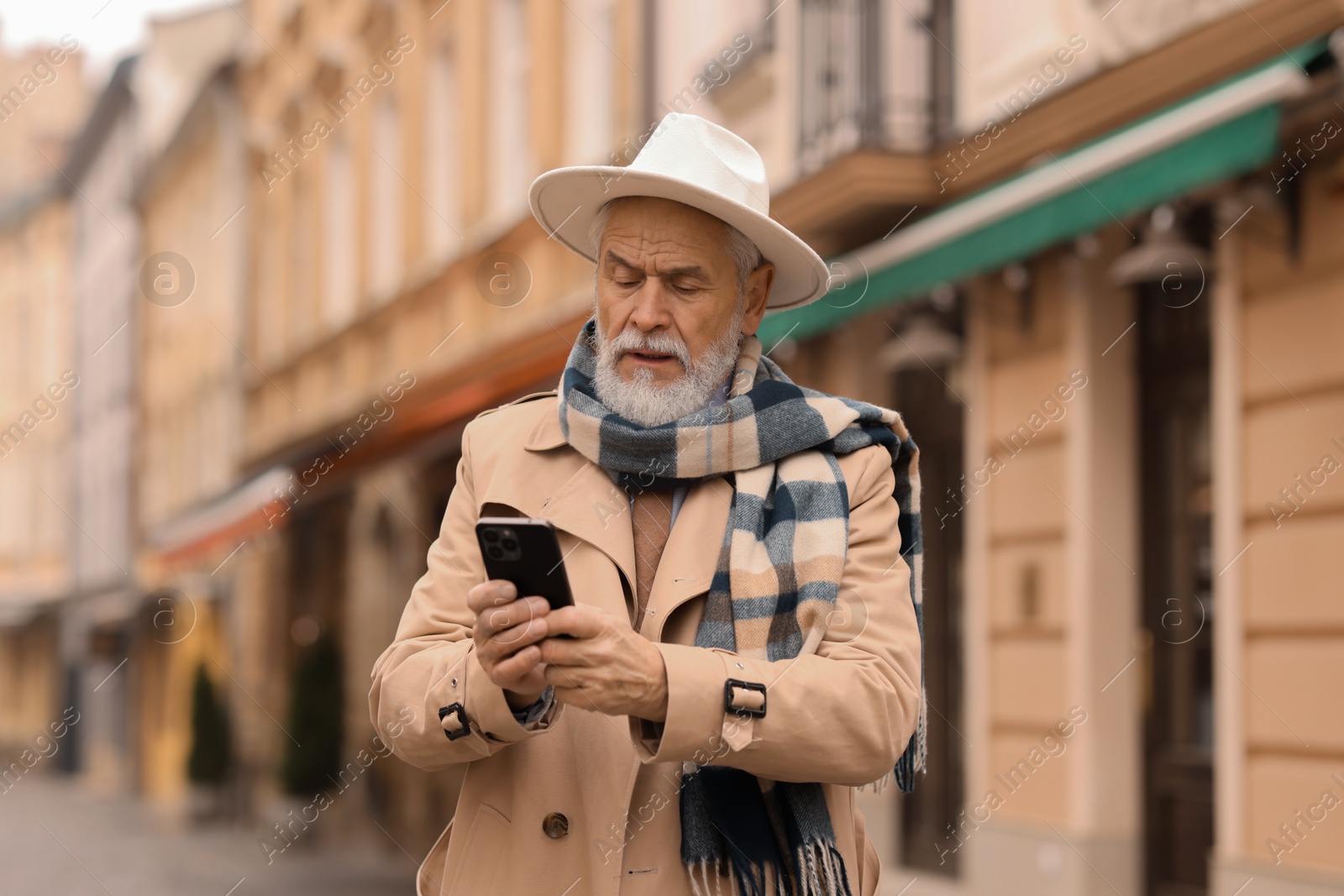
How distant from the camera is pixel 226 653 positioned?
24.4 meters

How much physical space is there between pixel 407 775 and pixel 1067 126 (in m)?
10.5

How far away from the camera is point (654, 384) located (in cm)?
255

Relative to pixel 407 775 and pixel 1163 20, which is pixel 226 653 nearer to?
pixel 407 775

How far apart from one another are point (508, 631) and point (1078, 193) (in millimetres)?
5058

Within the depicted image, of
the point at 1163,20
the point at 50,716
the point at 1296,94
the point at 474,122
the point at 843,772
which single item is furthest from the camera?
the point at 50,716

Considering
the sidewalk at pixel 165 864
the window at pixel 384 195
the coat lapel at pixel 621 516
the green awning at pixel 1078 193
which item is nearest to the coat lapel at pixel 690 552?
the coat lapel at pixel 621 516

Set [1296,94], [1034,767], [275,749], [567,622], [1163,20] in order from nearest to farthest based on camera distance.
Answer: [567,622] < [1296,94] < [1163,20] < [1034,767] < [275,749]

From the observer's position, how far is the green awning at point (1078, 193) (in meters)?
5.71

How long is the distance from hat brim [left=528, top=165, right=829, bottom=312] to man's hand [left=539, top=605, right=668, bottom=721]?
2.39 feet

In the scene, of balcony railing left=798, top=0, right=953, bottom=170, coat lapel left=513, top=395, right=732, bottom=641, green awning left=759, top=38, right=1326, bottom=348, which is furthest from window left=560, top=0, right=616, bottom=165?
coat lapel left=513, top=395, right=732, bottom=641

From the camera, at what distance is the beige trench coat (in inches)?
85.7

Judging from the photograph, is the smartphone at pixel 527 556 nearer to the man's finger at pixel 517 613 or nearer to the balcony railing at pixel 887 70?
the man's finger at pixel 517 613

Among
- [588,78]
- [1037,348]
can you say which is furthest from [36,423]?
[1037,348]

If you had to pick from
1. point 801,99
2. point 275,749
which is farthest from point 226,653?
point 801,99
